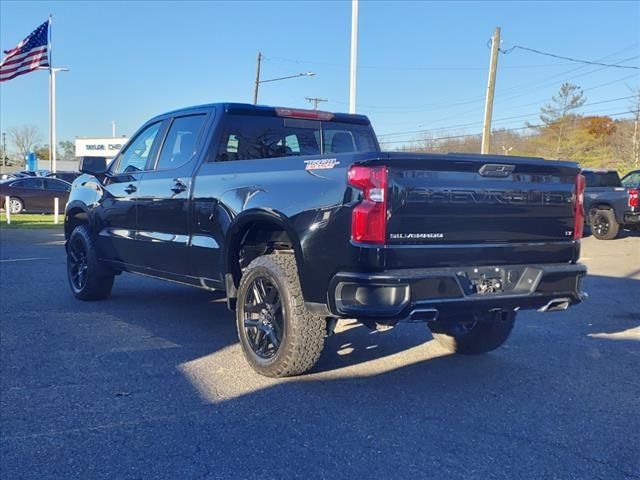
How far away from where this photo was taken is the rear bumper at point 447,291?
11.8ft

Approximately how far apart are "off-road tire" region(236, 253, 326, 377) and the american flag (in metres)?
21.7

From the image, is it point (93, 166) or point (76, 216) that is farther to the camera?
point (76, 216)

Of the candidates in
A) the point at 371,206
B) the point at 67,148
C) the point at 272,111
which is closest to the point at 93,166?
the point at 272,111

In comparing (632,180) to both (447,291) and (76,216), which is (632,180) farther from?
(447,291)

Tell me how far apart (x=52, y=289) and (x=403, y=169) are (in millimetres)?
5788

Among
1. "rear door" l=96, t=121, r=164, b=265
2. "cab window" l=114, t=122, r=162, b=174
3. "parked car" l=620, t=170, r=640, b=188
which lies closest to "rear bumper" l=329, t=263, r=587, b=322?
"rear door" l=96, t=121, r=164, b=265

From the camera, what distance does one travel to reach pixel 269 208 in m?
4.28

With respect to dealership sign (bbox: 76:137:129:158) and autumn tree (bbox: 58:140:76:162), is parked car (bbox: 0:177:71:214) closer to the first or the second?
dealership sign (bbox: 76:137:129:158)

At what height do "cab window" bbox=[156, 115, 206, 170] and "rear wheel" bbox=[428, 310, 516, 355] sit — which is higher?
"cab window" bbox=[156, 115, 206, 170]

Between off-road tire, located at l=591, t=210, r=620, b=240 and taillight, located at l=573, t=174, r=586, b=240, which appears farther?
off-road tire, located at l=591, t=210, r=620, b=240

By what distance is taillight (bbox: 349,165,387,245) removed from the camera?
11.8 feet

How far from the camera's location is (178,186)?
539 centimetres

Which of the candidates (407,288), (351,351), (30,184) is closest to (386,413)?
(407,288)

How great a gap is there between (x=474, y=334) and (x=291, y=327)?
1792 millimetres
